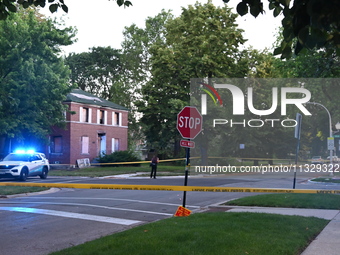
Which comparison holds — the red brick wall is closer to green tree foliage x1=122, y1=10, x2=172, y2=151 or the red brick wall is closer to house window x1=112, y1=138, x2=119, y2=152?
house window x1=112, y1=138, x2=119, y2=152

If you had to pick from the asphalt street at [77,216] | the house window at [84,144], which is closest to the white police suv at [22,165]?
the asphalt street at [77,216]

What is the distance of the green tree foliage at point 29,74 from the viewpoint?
36344mm

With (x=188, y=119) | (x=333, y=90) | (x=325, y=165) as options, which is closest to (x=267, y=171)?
(x=325, y=165)

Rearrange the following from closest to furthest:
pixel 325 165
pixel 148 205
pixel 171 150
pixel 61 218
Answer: pixel 61 218 < pixel 148 205 < pixel 325 165 < pixel 171 150

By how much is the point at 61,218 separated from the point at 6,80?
26.1m

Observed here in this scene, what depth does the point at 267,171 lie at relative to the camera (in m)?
40.2

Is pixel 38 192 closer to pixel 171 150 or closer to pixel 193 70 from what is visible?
pixel 193 70

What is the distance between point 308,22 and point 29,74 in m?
33.8

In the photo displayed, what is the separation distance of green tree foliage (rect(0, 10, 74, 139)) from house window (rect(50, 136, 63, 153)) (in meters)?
9.58

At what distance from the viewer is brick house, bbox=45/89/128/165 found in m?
49.0

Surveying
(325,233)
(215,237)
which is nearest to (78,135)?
(325,233)

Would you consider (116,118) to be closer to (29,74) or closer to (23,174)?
(29,74)

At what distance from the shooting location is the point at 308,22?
5.17m
